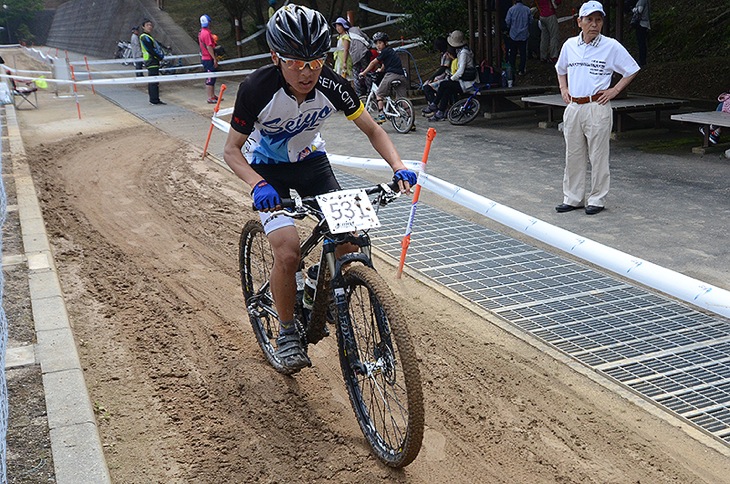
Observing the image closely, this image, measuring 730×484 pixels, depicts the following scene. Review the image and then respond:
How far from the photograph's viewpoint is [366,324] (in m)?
4.05

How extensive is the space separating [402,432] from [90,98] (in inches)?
887

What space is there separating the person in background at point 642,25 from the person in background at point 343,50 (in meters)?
6.50

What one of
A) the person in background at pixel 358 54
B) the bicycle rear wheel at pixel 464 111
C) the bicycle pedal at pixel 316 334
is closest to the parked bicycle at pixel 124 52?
the person in background at pixel 358 54

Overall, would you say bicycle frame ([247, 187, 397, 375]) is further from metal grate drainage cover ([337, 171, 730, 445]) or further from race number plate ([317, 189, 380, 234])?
metal grate drainage cover ([337, 171, 730, 445])

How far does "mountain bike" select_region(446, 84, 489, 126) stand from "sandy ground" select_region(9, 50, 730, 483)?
8738mm

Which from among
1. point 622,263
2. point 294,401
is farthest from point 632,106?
point 294,401

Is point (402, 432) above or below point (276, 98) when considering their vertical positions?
below

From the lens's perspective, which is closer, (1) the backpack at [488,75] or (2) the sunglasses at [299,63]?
(2) the sunglasses at [299,63]

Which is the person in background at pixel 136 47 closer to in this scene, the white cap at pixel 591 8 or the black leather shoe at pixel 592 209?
the white cap at pixel 591 8

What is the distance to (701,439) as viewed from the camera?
13.5 feet

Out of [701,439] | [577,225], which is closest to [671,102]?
[577,225]

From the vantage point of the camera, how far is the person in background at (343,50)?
17406mm

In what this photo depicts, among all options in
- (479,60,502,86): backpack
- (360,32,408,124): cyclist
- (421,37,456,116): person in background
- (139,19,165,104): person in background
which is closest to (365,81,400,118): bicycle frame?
(360,32,408,124): cyclist

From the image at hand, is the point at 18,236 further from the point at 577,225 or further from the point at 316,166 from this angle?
the point at 577,225
